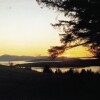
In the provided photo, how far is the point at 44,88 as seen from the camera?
2458 cm

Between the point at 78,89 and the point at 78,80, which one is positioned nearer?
the point at 78,89

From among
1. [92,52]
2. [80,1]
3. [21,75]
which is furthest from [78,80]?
[80,1]

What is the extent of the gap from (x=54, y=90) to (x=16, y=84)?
2.67 meters

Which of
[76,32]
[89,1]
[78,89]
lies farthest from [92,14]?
[78,89]

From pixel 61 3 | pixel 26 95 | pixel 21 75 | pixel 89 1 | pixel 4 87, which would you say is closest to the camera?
pixel 26 95

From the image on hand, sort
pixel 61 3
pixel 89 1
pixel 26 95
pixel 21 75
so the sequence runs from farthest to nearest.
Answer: pixel 21 75 → pixel 61 3 → pixel 89 1 → pixel 26 95

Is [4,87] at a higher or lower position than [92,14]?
lower

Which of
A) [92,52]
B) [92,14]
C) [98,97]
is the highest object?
[92,14]

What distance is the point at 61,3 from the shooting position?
27.4 meters

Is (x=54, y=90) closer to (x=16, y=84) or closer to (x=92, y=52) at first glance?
(x=16, y=84)

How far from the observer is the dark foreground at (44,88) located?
2181 centimetres

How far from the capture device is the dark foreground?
21.8m

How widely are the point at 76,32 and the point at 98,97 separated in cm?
678

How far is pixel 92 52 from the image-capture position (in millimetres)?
29609
